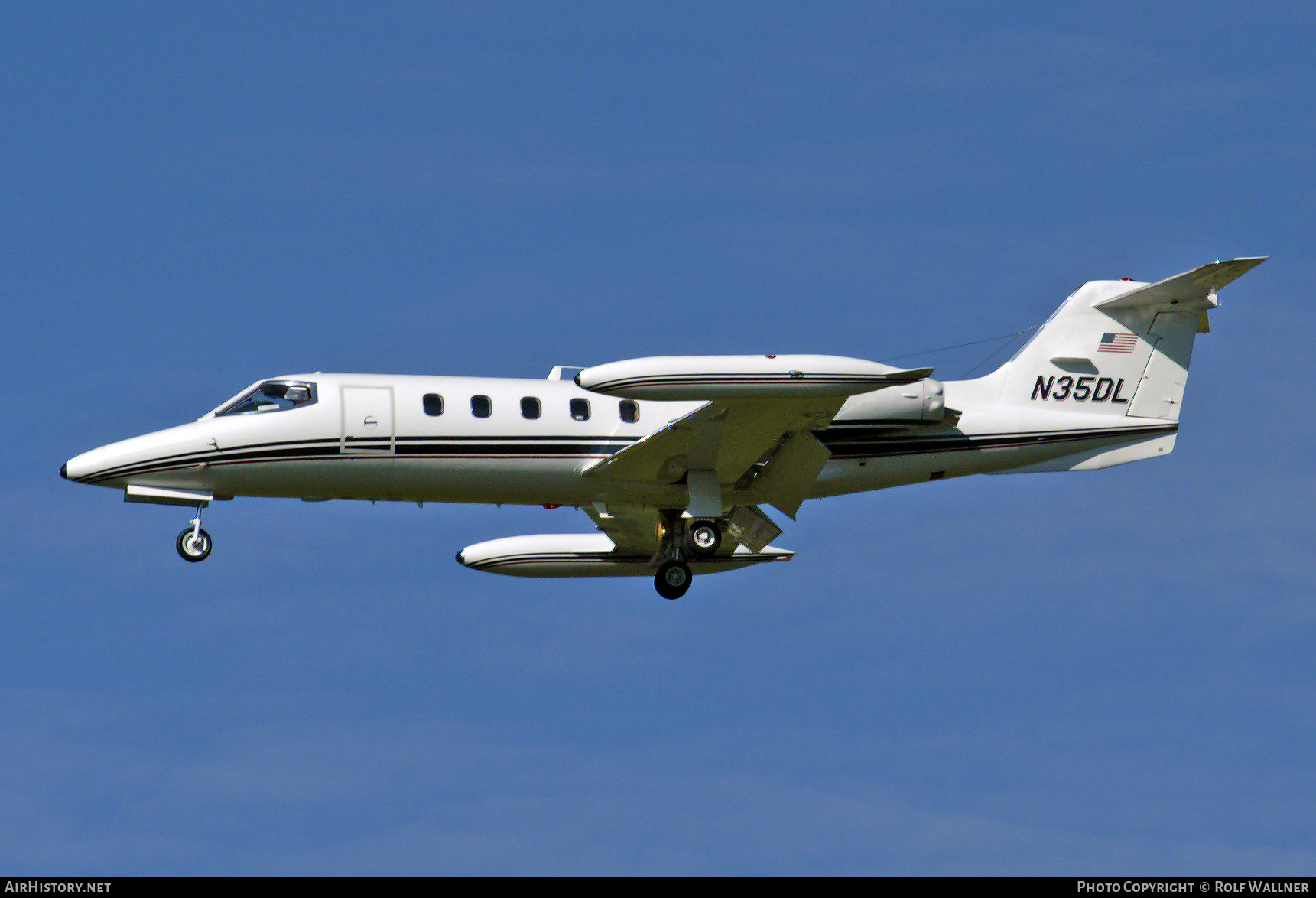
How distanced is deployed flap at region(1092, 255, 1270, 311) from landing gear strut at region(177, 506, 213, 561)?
48.9 feet

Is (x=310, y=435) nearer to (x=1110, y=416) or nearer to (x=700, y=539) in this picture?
(x=700, y=539)

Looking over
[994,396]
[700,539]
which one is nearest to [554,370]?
[700,539]

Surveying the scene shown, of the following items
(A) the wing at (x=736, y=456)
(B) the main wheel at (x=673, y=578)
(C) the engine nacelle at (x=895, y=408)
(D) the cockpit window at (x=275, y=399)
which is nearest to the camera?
(A) the wing at (x=736, y=456)

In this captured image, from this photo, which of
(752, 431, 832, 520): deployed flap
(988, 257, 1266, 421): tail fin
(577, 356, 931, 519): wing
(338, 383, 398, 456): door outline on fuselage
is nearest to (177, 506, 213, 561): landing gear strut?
(338, 383, 398, 456): door outline on fuselage

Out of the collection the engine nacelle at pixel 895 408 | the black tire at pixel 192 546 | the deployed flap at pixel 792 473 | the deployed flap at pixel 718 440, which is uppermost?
the engine nacelle at pixel 895 408

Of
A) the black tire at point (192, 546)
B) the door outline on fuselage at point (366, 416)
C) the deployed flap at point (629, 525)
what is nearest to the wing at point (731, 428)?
the deployed flap at point (629, 525)

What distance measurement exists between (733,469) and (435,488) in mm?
4530

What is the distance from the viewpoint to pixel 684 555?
27.9 metres

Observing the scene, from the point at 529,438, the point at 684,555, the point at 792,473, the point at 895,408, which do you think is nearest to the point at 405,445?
the point at 529,438

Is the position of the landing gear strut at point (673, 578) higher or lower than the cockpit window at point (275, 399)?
lower

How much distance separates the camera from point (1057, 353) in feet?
93.6

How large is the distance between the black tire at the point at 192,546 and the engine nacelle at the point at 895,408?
9618mm

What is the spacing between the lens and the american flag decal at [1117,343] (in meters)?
28.6

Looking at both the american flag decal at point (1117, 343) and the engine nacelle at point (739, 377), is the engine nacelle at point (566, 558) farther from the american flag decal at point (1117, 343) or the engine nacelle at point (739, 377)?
the engine nacelle at point (739, 377)
